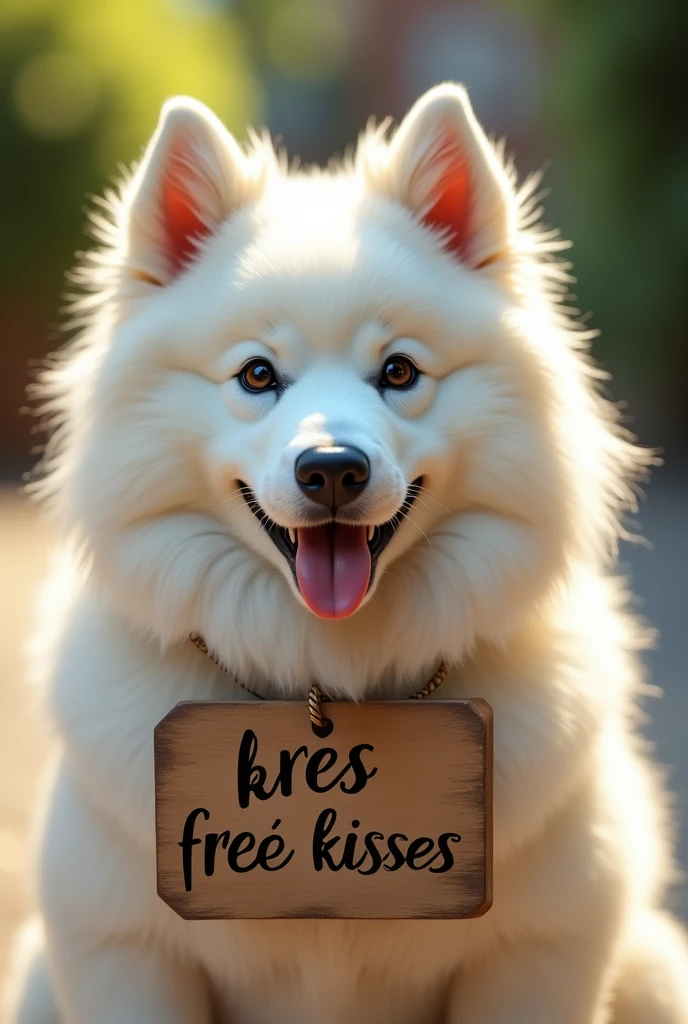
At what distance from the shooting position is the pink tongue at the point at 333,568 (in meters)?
2.01

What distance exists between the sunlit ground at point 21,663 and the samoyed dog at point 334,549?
367 millimetres

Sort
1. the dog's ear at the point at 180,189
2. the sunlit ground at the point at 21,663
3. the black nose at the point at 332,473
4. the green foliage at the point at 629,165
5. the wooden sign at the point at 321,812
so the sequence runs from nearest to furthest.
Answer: the black nose at the point at 332,473 → the wooden sign at the point at 321,812 → the dog's ear at the point at 180,189 → the sunlit ground at the point at 21,663 → the green foliage at the point at 629,165

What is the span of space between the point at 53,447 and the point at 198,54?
48.6ft

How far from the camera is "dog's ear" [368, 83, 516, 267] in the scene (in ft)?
7.45

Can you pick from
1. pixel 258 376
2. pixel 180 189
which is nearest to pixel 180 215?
pixel 180 189

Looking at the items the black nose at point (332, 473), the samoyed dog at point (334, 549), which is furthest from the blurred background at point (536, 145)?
the black nose at point (332, 473)

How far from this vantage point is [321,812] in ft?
6.85

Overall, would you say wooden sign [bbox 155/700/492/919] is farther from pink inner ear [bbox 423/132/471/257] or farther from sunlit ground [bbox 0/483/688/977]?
pink inner ear [bbox 423/132/471/257]

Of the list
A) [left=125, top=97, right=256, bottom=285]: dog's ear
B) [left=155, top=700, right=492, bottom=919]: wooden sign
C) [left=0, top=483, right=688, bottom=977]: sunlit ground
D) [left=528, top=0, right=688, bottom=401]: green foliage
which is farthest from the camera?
[left=528, top=0, right=688, bottom=401]: green foliage

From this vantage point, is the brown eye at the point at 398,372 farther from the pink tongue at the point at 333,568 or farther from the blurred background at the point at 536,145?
the blurred background at the point at 536,145

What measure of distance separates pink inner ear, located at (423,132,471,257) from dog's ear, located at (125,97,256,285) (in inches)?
13.6

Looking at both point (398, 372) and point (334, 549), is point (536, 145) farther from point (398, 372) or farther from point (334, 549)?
point (334, 549)

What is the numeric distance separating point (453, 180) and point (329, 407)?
0.60 metres

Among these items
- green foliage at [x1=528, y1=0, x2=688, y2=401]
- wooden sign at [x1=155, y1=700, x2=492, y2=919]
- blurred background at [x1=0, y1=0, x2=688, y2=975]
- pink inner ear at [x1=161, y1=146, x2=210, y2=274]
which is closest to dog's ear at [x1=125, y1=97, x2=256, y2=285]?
pink inner ear at [x1=161, y1=146, x2=210, y2=274]
